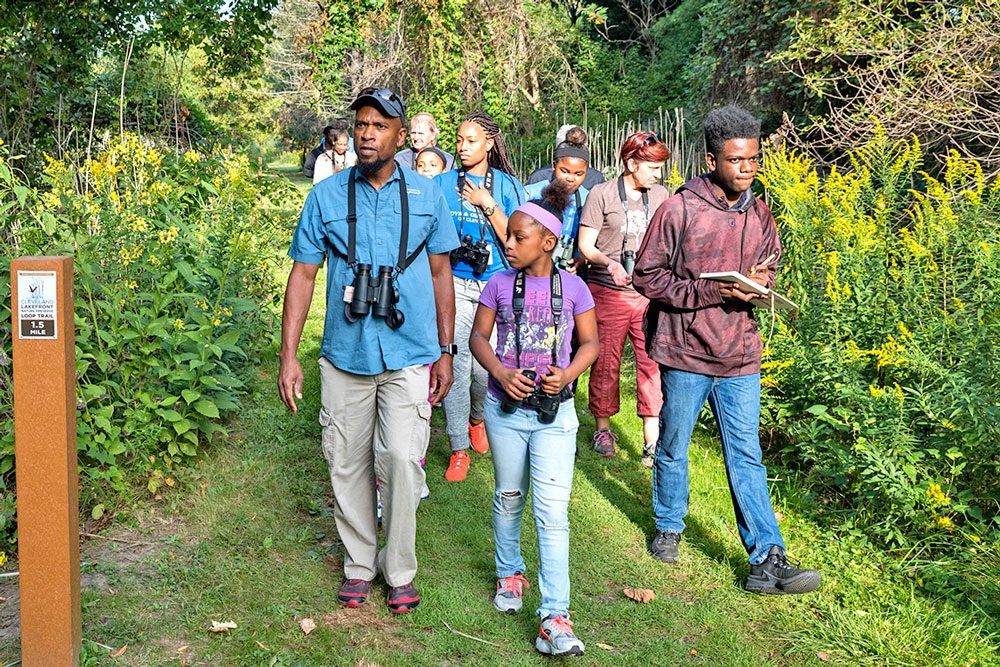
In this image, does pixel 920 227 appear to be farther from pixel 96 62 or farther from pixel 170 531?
pixel 96 62

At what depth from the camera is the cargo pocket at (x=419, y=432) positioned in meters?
4.32

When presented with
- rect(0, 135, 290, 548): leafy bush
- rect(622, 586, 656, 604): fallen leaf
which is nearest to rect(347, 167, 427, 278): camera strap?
rect(0, 135, 290, 548): leafy bush

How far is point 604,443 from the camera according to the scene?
6.79 metres

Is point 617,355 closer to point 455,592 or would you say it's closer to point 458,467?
point 458,467

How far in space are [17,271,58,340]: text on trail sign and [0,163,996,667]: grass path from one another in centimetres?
136

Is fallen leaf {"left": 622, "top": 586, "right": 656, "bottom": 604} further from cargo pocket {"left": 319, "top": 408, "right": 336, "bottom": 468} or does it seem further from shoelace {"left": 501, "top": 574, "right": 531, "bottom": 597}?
cargo pocket {"left": 319, "top": 408, "right": 336, "bottom": 468}

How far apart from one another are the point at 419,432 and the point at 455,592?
0.85 metres

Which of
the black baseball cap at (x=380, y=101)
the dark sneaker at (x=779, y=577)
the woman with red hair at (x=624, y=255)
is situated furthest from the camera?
the woman with red hair at (x=624, y=255)

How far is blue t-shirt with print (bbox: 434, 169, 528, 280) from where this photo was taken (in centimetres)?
606

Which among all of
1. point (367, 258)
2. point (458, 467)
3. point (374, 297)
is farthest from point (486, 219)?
point (374, 297)

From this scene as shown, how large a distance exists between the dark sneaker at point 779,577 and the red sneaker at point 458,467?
2.10 m

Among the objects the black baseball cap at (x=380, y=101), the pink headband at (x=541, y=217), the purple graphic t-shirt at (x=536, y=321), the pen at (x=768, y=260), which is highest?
the black baseball cap at (x=380, y=101)

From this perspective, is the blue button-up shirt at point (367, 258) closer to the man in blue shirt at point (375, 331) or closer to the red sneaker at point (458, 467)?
the man in blue shirt at point (375, 331)

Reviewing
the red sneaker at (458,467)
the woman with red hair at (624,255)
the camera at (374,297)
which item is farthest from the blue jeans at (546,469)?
the woman with red hair at (624,255)
